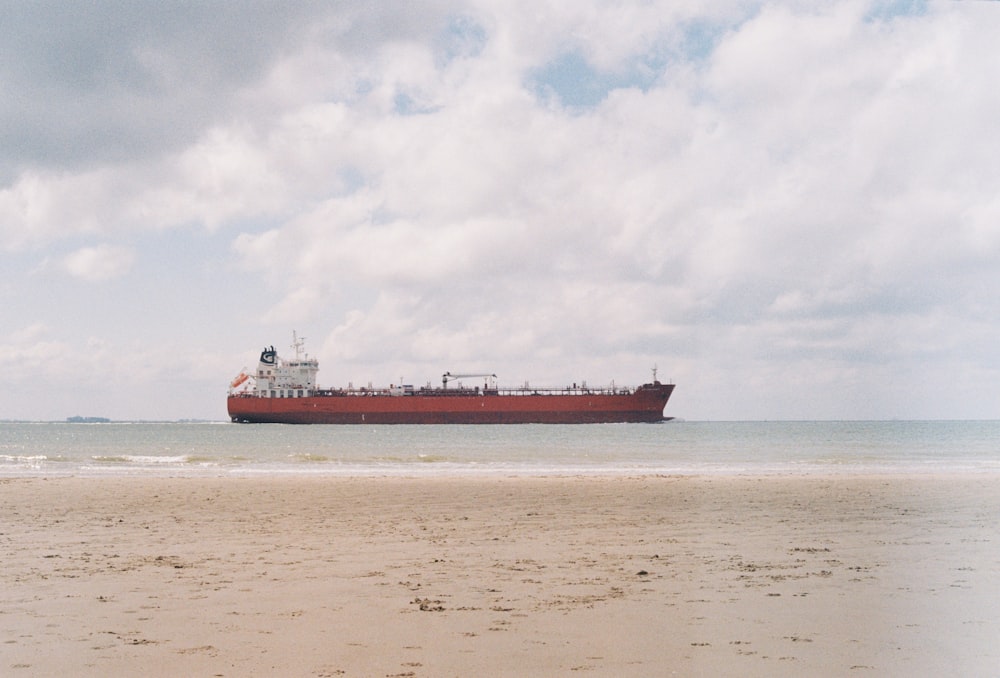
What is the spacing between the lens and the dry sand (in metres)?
4.60

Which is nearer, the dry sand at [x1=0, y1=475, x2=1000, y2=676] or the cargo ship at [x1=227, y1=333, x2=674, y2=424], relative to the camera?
the dry sand at [x1=0, y1=475, x2=1000, y2=676]

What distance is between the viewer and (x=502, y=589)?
6457mm

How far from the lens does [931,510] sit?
37.9 ft

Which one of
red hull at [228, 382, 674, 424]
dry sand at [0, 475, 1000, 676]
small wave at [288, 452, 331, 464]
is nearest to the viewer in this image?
dry sand at [0, 475, 1000, 676]

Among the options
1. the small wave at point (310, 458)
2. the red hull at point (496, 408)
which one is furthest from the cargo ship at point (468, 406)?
the small wave at point (310, 458)

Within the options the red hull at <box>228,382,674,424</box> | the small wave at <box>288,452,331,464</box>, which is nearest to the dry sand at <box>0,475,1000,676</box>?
the small wave at <box>288,452,331,464</box>

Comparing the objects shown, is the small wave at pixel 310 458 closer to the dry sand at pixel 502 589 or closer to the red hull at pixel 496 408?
the dry sand at pixel 502 589

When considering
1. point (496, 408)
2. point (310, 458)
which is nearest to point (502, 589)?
point (310, 458)

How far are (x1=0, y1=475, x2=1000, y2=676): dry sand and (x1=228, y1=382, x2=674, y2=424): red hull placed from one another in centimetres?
5527

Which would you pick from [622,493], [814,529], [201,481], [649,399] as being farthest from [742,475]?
[649,399]

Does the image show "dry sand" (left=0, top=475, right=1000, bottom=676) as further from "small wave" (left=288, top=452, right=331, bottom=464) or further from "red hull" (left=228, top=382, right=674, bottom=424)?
"red hull" (left=228, top=382, right=674, bottom=424)

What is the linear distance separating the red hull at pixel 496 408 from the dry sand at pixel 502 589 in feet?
181

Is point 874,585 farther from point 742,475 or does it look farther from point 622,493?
point 742,475

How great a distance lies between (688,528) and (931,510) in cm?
419
